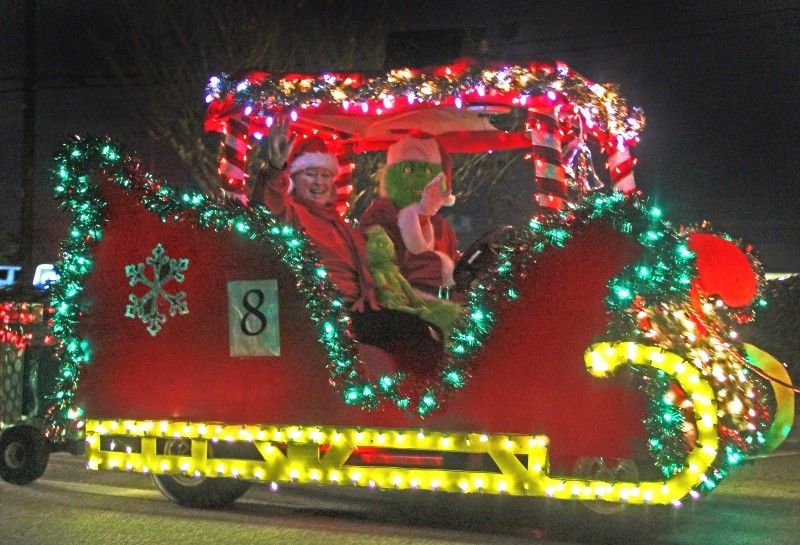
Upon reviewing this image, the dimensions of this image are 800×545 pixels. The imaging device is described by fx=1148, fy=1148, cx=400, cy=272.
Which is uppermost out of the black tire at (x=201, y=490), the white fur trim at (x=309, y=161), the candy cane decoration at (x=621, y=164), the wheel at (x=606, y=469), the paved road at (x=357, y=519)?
the white fur trim at (x=309, y=161)

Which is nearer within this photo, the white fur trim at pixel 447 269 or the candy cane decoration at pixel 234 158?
the candy cane decoration at pixel 234 158

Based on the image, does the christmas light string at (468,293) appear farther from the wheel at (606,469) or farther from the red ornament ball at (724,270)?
the red ornament ball at (724,270)

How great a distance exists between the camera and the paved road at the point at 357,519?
6.32 metres

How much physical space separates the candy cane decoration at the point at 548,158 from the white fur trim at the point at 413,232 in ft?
3.73

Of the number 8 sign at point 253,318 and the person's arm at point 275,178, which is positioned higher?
the person's arm at point 275,178

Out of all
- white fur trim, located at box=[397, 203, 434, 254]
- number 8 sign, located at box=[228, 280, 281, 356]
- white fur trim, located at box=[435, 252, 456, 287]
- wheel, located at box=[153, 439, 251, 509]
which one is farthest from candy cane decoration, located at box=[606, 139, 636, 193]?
wheel, located at box=[153, 439, 251, 509]

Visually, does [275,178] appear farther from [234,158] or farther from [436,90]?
[436,90]

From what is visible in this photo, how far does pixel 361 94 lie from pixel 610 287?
2008 millimetres

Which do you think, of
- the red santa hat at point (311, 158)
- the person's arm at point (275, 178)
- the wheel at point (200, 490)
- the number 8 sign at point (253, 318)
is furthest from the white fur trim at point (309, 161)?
the wheel at point (200, 490)

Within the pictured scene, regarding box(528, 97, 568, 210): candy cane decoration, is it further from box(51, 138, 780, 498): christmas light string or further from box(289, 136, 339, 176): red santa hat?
box(289, 136, 339, 176): red santa hat

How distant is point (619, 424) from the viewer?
5.57 metres

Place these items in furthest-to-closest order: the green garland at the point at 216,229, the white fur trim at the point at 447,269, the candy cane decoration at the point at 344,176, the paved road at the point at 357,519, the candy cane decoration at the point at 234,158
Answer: the candy cane decoration at the point at 344,176 < the white fur trim at the point at 447,269 < the candy cane decoration at the point at 234,158 < the paved road at the point at 357,519 < the green garland at the point at 216,229

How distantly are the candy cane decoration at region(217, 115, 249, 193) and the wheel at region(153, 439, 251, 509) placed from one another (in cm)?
193

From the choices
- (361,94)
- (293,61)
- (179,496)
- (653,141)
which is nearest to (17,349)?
(179,496)
